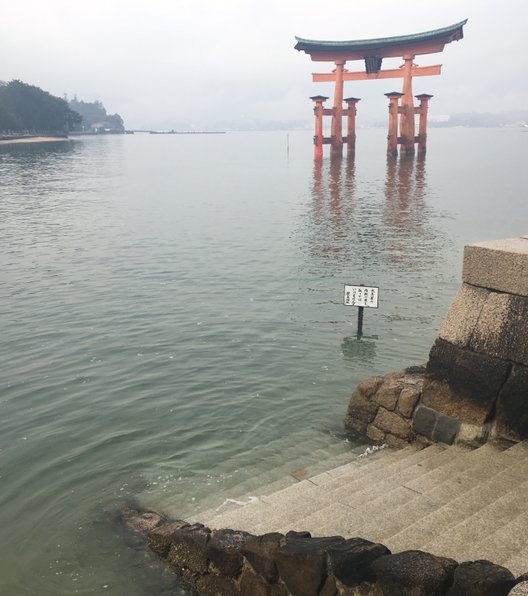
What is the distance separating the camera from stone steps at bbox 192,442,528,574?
13.3ft

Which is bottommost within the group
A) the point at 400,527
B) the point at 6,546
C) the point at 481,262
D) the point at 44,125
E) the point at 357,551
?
the point at 6,546

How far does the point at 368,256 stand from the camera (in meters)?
19.0

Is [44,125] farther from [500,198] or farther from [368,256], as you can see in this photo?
[368,256]

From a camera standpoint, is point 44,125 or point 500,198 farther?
point 44,125

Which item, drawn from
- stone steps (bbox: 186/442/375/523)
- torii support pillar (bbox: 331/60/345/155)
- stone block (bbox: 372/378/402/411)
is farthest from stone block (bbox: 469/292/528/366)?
torii support pillar (bbox: 331/60/345/155)

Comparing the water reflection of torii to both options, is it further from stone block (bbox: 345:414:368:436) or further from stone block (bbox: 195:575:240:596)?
stone block (bbox: 195:575:240:596)

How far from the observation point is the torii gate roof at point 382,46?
164 ft

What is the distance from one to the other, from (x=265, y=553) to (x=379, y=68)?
5835cm

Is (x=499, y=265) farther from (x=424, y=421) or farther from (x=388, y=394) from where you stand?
(x=388, y=394)

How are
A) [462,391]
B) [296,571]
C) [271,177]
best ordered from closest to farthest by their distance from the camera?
1. [296,571]
2. [462,391]
3. [271,177]

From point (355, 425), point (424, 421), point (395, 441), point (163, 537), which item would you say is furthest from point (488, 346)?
point (163, 537)

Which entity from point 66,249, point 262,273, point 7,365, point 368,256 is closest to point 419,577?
point 7,365

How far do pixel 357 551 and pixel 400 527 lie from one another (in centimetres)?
111

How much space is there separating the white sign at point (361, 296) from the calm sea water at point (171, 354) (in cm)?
95
